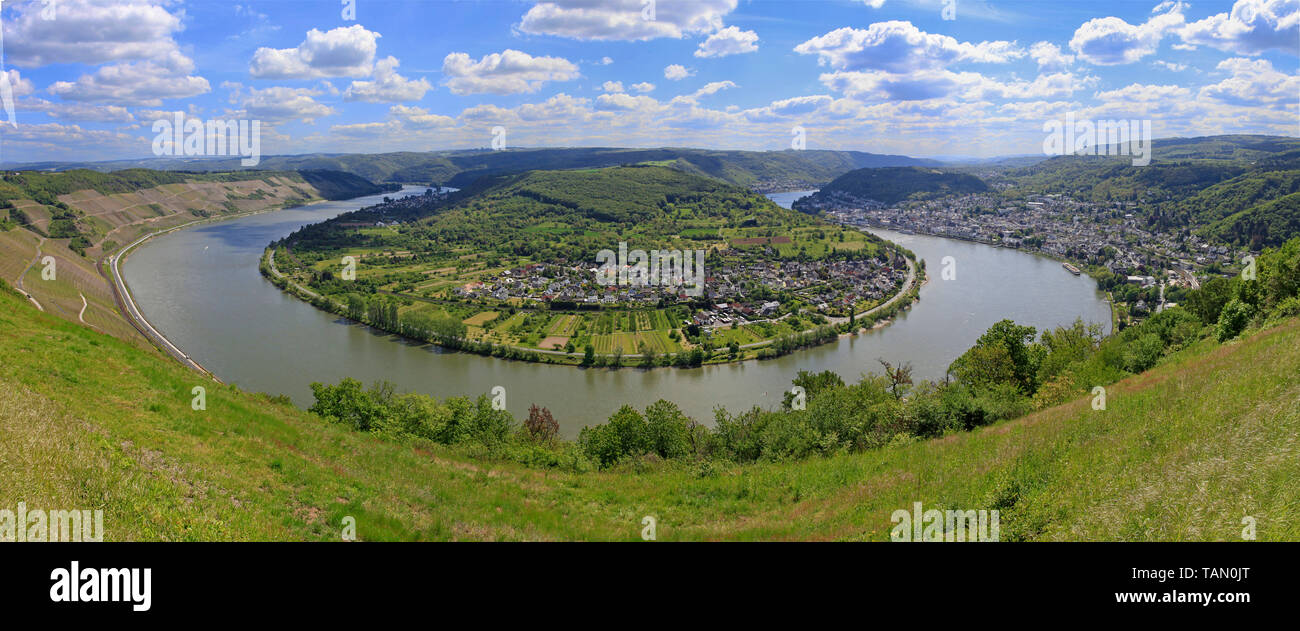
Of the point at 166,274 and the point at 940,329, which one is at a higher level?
the point at 166,274

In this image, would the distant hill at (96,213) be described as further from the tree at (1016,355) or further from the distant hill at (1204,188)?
the distant hill at (1204,188)

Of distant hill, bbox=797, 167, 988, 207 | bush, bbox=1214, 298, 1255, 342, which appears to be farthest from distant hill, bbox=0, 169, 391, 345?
distant hill, bbox=797, 167, 988, 207

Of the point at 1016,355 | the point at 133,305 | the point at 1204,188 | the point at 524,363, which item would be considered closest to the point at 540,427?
the point at 1016,355

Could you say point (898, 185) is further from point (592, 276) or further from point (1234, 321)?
point (1234, 321)

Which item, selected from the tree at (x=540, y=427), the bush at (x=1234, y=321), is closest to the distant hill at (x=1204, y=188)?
the bush at (x=1234, y=321)
